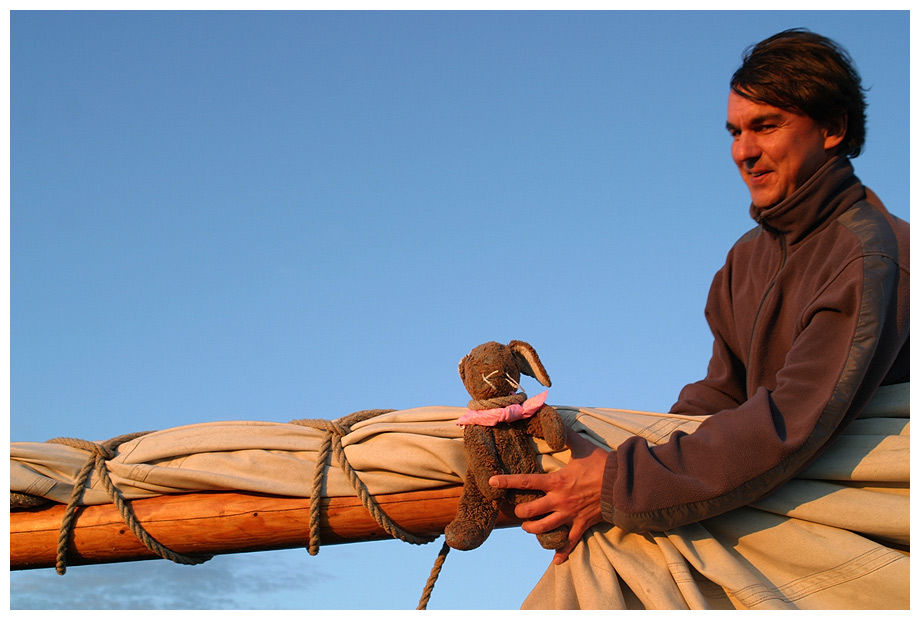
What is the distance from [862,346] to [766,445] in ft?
1.35

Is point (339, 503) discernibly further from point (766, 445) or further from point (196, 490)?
point (766, 445)

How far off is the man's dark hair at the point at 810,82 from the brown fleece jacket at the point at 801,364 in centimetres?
18

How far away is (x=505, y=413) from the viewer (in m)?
2.54

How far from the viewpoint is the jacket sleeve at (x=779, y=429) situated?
8.08 feet

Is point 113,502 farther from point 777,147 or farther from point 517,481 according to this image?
point 777,147

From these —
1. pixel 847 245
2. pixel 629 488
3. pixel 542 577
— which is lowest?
pixel 542 577

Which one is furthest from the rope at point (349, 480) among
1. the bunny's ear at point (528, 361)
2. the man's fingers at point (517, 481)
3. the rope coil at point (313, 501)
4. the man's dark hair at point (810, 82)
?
the man's dark hair at point (810, 82)

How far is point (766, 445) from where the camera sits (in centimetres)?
246

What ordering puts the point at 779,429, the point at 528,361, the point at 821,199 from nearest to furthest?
the point at 779,429
the point at 528,361
the point at 821,199

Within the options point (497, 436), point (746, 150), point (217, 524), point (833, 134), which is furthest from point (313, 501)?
point (833, 134)

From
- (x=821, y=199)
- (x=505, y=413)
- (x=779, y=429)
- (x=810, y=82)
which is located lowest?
(x=779, y=429)

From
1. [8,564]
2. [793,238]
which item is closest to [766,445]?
[793,238]

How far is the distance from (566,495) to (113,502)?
1366mm

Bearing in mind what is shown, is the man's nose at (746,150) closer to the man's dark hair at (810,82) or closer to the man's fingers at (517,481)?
the man's dark hair at (810,82)
